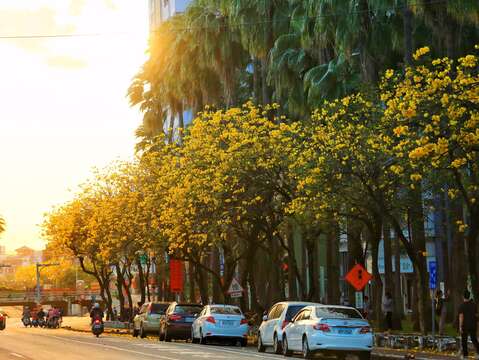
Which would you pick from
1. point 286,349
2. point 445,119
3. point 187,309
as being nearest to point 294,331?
point 286,349

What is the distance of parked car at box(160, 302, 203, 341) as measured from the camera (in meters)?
42.8

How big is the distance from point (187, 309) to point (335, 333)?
1638cm

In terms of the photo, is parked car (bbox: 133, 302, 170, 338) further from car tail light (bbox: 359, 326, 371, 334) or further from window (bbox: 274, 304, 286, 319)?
car tail light (bbox: 359, 326, 371, 334)

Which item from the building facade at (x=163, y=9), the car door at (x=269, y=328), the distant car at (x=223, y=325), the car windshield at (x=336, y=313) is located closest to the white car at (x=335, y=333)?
the car windshield at (x=336, y=313)

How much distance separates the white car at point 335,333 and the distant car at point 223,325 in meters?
9.79

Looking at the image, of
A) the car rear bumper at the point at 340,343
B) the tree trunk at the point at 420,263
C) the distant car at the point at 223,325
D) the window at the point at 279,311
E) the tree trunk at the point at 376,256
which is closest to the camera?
the car rear bumper at the point at 340,343

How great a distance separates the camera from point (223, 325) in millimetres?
38438

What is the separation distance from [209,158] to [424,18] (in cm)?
978

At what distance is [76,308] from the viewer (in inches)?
7377

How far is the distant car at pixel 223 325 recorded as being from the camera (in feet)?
126

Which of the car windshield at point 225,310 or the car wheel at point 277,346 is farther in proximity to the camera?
the car windshield at point 225,310

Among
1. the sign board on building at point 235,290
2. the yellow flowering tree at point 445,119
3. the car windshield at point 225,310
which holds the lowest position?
the car windshield at point 225,310

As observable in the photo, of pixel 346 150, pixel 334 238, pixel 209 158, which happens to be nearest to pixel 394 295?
pixel 334 238

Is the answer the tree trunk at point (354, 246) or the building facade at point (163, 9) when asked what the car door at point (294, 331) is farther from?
the building facade at point (163, 9)
